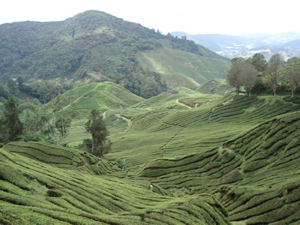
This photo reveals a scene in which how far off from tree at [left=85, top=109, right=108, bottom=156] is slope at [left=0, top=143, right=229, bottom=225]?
51167 millimetres

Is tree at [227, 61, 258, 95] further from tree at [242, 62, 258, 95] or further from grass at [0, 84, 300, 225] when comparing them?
grass at [0, 84, 300, 225]

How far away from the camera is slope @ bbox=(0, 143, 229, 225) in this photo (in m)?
26.5

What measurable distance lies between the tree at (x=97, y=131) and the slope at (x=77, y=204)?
51.2 m

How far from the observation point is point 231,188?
5159cm

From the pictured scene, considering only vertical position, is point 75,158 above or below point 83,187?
below

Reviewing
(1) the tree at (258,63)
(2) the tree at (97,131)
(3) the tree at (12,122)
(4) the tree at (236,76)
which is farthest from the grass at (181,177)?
(1) the tree at (258,63)

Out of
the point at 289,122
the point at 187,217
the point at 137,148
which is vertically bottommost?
the point at 137,148

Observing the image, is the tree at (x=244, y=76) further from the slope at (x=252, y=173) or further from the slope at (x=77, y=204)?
the slope at (x=77, y=204)

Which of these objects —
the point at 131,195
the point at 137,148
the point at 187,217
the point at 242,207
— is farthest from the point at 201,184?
the point at 137,148

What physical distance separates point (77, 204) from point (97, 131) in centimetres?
6474

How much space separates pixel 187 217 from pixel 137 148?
7732 cm

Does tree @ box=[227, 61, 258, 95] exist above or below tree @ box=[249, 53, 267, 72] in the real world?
below

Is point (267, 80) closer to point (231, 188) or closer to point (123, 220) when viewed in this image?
point (231, 188)

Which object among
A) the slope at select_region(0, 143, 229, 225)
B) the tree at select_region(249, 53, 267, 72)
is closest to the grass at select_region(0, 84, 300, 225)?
the slope at select_region(0, 143, 229, 225)
